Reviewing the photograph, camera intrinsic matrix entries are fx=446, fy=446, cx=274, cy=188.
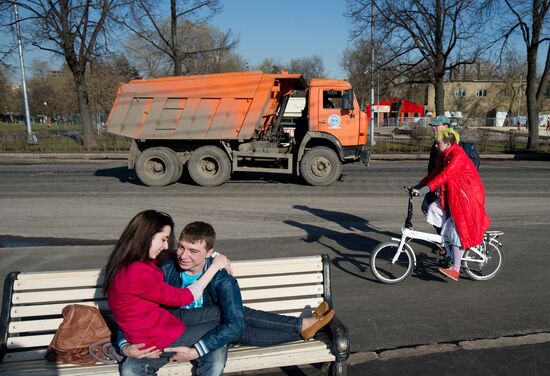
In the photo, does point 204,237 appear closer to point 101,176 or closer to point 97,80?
point 101,176

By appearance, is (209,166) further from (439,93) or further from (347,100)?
(439,93)

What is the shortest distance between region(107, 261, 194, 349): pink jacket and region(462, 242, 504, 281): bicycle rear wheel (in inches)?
140

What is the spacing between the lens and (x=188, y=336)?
9.25ft

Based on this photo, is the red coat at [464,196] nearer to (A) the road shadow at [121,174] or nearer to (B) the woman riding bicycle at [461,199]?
(B) the woman riding bicycle at [461,199]

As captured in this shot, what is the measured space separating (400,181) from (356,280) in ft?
27.4

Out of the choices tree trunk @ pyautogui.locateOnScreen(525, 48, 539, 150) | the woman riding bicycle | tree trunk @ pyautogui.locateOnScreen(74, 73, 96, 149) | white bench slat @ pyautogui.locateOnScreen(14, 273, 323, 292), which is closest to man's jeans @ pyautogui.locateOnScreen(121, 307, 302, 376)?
white bench slat @ pyautogui.locateOnScreen(14, 273, 323, 292)

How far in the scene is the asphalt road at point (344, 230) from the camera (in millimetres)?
4121

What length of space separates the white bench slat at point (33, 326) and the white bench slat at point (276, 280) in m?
1.27

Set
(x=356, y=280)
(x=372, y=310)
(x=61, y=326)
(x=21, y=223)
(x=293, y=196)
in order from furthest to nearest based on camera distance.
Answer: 1. (x=293, y=196)
2. (x=21, y=223)
3. (x=356, y=280)
4. (x=372, y=310)
5. (x=61, y=326)

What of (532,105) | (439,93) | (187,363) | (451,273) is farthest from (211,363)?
(532,105)

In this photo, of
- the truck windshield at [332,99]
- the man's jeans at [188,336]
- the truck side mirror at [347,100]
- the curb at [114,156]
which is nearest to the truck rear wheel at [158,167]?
the truck windshield at [332,99]

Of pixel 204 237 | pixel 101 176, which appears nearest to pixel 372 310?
pixel 204 237

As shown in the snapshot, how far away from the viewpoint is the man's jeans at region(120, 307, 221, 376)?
2.63m

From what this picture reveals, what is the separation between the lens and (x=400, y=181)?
12875mm
